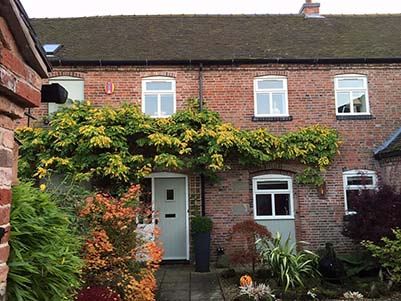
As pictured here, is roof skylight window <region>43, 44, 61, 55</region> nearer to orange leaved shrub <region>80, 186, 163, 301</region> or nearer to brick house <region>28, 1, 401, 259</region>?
brick house <region>28, 1, 401, 259</region>

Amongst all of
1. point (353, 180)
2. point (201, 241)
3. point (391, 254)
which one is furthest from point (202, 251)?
point (353, 180)

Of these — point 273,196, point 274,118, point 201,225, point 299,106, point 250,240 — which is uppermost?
point 299,106

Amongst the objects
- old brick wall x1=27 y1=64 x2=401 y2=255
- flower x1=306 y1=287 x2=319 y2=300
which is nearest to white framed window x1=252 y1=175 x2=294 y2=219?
old brick wall x1=27 y1=64 x2=401 y2=255

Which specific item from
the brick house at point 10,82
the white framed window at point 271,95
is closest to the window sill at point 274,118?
the white framed window at point 271,95

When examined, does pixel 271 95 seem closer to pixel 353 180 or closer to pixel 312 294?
pixel 353 180

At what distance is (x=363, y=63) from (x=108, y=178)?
8453 mm

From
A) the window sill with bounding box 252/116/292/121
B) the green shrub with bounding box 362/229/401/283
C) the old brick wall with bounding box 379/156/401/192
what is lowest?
the green shrub with bounding box 362/229/401/283

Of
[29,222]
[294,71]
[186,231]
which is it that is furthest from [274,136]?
[29,222]

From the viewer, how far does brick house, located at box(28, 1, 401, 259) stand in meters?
11.4

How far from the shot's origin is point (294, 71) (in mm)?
12117

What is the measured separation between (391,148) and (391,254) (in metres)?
3.94

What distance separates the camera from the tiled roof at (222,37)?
12.4 metres

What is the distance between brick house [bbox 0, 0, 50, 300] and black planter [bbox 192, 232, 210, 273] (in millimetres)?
8307

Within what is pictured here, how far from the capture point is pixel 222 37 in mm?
13938
